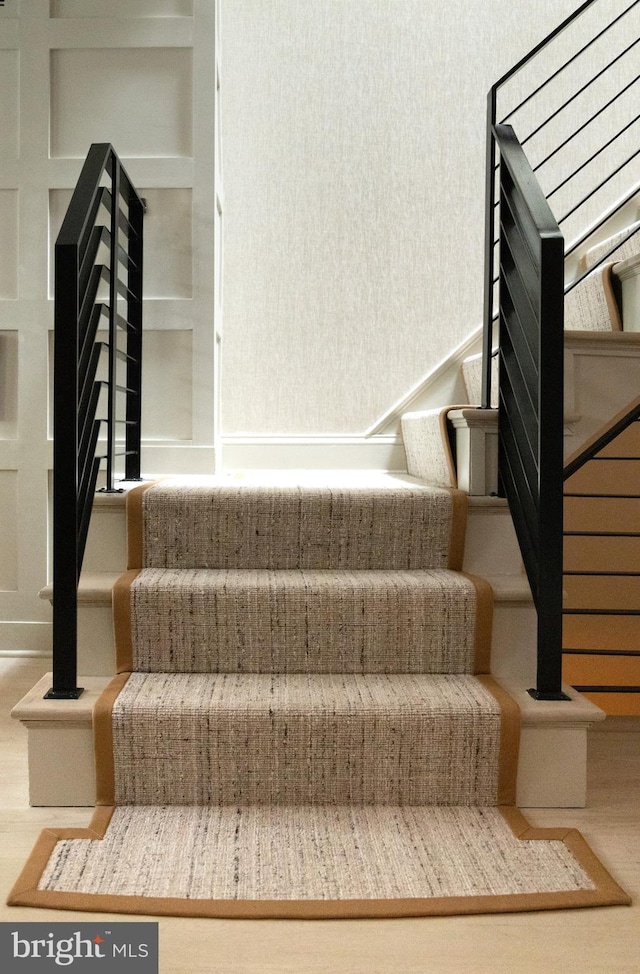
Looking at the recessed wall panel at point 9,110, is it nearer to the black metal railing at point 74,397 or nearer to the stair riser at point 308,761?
the black metal railing at point 74,397

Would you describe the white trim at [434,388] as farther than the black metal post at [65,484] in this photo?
Yes

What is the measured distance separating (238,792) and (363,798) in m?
0.26

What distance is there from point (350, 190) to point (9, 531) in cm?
189

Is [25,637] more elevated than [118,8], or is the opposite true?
[118,8]

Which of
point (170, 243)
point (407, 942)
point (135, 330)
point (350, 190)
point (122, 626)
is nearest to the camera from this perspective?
point (407, 942)

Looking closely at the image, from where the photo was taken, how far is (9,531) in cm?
294

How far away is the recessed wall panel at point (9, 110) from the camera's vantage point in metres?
2.84

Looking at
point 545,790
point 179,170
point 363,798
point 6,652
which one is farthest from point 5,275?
point 545,790

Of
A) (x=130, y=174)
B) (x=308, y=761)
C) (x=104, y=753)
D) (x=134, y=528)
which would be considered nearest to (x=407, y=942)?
(x=308, y=761)

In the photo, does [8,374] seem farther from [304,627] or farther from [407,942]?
[407,942]

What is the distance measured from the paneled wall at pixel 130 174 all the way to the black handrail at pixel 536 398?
1.16 m

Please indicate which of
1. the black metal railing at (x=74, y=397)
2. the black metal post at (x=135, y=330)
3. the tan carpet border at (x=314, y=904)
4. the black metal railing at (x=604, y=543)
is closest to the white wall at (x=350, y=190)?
the black metal post at (x=135, y=330)

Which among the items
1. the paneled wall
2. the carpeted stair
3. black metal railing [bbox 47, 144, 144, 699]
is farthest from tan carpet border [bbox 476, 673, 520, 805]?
the paneled wall

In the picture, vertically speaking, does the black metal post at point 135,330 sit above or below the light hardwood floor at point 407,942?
above
